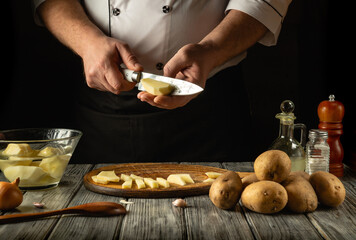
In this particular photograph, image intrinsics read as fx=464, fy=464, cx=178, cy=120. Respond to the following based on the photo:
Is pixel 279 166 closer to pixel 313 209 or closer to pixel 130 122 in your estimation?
pixel 313 209

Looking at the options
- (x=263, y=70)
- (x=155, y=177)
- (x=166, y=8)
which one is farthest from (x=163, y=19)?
(x=263, y=70)

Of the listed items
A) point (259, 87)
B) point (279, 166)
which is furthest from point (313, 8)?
point (279, 166)

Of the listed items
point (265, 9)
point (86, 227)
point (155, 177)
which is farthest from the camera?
point (265, 9)

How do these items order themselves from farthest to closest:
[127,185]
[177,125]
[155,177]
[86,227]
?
1. [177,125]
2. [155,177]
3. [127,185]
4. [86,227]

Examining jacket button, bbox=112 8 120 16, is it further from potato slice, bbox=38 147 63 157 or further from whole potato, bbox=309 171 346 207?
whole potato, bbox=309 171 346 207

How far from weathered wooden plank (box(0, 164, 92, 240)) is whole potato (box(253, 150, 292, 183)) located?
55 cm

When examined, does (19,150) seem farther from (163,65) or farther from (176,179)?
(163,65)

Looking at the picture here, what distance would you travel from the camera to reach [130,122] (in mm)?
2100

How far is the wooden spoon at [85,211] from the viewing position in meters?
1.15

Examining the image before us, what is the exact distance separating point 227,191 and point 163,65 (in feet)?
2.81

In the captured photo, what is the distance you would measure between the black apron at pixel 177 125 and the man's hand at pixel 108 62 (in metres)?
0.34

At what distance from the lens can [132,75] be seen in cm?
161

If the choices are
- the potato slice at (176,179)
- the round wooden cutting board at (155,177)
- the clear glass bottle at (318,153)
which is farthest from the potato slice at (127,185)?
the clear glass bottle at (318,153)

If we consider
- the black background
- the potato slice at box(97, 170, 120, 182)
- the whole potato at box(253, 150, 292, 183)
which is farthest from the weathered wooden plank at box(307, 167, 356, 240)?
the black background
